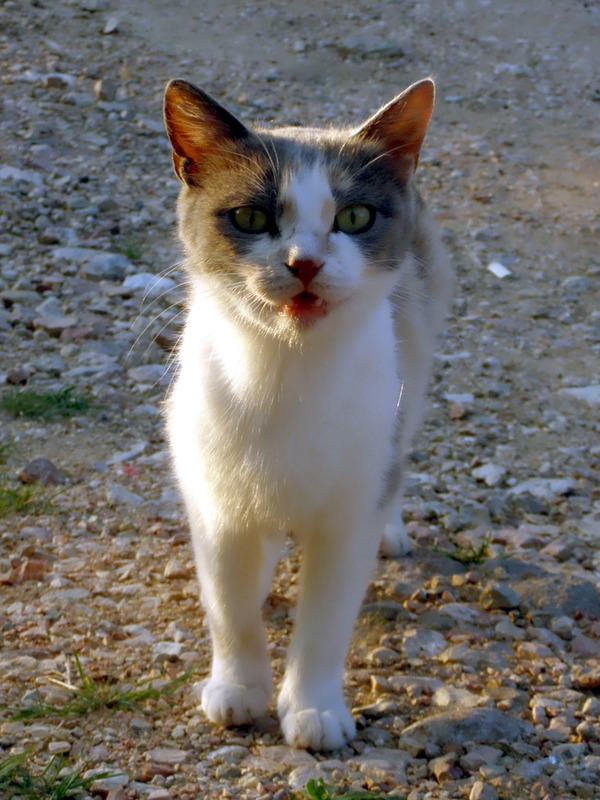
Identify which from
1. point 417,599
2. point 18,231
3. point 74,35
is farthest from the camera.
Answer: point 74,35

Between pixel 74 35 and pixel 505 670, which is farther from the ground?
pixel 74 35

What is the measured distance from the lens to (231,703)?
2732 millimetres

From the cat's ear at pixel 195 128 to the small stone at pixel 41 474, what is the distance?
1.41 metres

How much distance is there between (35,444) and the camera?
160 inches

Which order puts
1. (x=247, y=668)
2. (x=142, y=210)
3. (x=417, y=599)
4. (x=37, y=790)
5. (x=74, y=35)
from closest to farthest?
(x=37, y=790) < (x=247, y=668) < (x=417, y=599) < (x=142, y=210) < (x=74, y=35)

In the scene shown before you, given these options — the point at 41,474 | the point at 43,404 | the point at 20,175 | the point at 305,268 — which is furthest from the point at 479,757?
the point at 20,175

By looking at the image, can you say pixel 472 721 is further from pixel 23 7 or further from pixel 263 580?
pixel 23 7

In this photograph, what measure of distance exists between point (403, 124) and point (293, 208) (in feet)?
1.52

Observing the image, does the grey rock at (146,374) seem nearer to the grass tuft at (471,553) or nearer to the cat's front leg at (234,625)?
the grass tuft at (471,553)

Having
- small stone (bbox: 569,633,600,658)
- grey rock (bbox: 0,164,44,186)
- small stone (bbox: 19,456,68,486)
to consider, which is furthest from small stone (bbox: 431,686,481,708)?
grey rock (bbox: 0,164,44,186)

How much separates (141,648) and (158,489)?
37.2 inches

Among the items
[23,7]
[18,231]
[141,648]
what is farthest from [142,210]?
[141,648]

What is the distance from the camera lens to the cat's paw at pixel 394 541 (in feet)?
11.9

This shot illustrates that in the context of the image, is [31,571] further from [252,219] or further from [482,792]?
[482,792]
